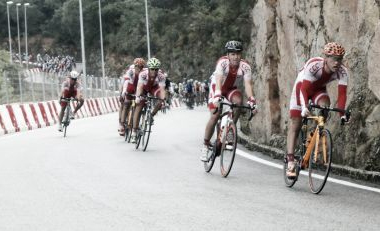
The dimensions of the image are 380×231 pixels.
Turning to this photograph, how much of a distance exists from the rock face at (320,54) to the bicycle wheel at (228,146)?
165 centimetres

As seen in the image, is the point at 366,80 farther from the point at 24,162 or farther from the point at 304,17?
the point at 24,162

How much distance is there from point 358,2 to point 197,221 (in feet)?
18.6

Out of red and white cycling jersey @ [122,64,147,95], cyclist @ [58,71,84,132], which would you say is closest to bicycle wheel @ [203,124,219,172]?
red and white cycling jersey @ [122,64,147,95]

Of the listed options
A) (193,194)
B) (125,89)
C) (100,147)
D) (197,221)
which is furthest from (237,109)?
(125,89)

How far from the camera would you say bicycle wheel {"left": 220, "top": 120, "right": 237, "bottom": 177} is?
1105 centimetres

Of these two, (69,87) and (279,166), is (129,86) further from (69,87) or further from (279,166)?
(279,166)

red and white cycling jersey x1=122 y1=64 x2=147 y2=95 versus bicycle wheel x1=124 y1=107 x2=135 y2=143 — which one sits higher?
red and white cycling jersey x1=122 y1=64 x2=147 y2=95

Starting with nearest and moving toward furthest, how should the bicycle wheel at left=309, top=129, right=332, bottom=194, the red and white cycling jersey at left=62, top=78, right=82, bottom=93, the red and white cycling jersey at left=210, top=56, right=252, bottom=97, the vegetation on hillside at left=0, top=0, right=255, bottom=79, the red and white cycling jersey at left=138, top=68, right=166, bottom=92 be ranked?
the bicycle wheel at left=309, top=129, right=332, bottom=194 < the red and white cycling jersey at left=210, top=56, right=252, bottom=97 < the red and white cycling jersey at left=138, top=68, right=166, bottom=92 < the red and white cycling jersey at left=62, top=78, right=82, bottom=93 < the vegetation on hillside at left=0, top=0, right=255, bottom=79

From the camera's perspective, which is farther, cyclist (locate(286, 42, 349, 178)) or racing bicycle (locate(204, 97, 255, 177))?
racing bicycle (locate(204, 97, 255, 177))

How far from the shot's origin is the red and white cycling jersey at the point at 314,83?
9.45 meters

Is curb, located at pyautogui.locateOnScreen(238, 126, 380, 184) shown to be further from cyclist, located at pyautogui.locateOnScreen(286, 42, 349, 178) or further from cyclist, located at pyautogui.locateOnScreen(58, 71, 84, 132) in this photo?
cyclist, located at pyautogui.locateOnScreen(58, 71, 84, 132)

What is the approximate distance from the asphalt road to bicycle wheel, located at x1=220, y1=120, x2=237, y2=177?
0.54 ft

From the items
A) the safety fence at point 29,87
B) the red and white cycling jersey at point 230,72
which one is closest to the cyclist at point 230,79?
the red and white cycling jersey at point 230,72

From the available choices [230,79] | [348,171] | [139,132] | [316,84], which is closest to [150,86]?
[139,132]
